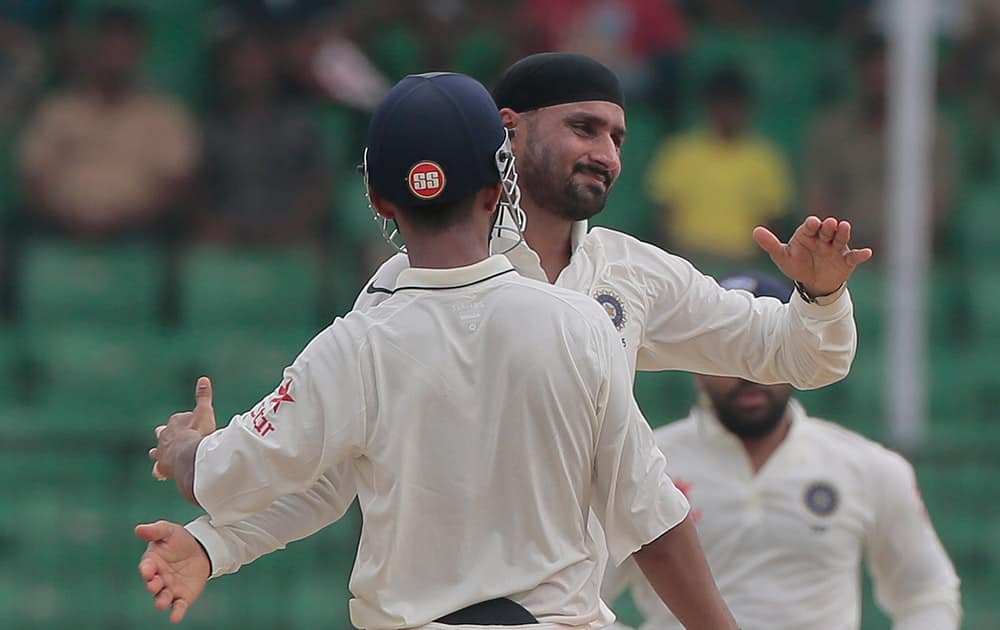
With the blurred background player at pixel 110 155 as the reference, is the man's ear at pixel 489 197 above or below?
above

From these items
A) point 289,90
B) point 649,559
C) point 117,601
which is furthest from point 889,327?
point 649,559

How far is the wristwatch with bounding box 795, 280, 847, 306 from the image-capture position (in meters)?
4.18

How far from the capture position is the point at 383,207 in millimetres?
3643

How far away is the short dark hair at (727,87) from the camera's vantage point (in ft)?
35.9

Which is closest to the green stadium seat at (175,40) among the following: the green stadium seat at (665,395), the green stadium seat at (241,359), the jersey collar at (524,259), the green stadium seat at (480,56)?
the green stadium seat at (480,56)

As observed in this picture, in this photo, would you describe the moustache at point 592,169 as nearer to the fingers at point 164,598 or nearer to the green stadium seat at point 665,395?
the fingers at point 164,598

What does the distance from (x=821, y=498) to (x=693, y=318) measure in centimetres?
161

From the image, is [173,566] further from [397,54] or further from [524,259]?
[397,54]

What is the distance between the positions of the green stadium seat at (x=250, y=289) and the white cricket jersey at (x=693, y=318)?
6.28 m

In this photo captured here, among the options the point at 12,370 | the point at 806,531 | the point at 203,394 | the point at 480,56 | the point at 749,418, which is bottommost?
the point at 12,370

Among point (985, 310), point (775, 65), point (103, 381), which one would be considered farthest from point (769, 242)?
point (775, 65)

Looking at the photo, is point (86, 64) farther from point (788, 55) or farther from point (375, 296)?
point (375, 296)

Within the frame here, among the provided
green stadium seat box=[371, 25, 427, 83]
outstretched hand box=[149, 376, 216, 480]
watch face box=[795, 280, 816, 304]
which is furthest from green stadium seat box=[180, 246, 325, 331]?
outstretched hand box=[149, 376, 216, 480]

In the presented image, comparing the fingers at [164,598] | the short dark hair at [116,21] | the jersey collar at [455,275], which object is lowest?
the fingers at [164,598]
